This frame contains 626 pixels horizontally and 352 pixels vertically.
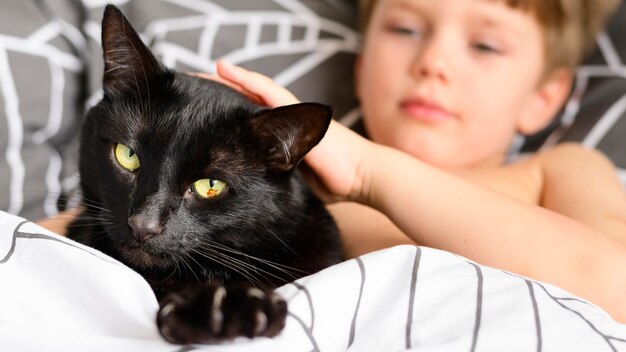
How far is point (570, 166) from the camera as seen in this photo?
1.33 metres

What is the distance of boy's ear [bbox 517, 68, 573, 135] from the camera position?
1565 mm

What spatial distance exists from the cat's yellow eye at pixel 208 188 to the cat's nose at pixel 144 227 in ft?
0.24

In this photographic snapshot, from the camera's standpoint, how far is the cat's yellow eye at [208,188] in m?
0.80

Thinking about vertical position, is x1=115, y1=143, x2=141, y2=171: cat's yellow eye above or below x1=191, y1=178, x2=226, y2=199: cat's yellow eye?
above

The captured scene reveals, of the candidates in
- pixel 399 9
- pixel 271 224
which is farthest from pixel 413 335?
pixel 399 9

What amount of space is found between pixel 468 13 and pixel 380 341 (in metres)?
0.91

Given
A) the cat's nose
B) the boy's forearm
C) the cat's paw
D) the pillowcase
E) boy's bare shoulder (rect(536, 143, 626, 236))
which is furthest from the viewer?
the pillowcase

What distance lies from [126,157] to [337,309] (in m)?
0.39

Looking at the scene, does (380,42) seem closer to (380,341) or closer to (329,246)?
(329,246)

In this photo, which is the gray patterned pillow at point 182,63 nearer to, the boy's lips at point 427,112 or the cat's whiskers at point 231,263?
the boy's lips at point 427,112

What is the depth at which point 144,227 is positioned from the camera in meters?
0.75

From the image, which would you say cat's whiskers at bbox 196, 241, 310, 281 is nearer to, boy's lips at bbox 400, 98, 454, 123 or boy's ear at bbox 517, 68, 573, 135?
boy's lips at bbox 400, 98, 454, 123

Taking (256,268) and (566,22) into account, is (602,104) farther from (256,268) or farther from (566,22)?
(256,268)

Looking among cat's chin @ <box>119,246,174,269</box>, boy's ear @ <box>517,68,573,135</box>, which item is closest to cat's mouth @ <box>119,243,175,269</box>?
cat's chin @ <box>119,246,174,269</box>
